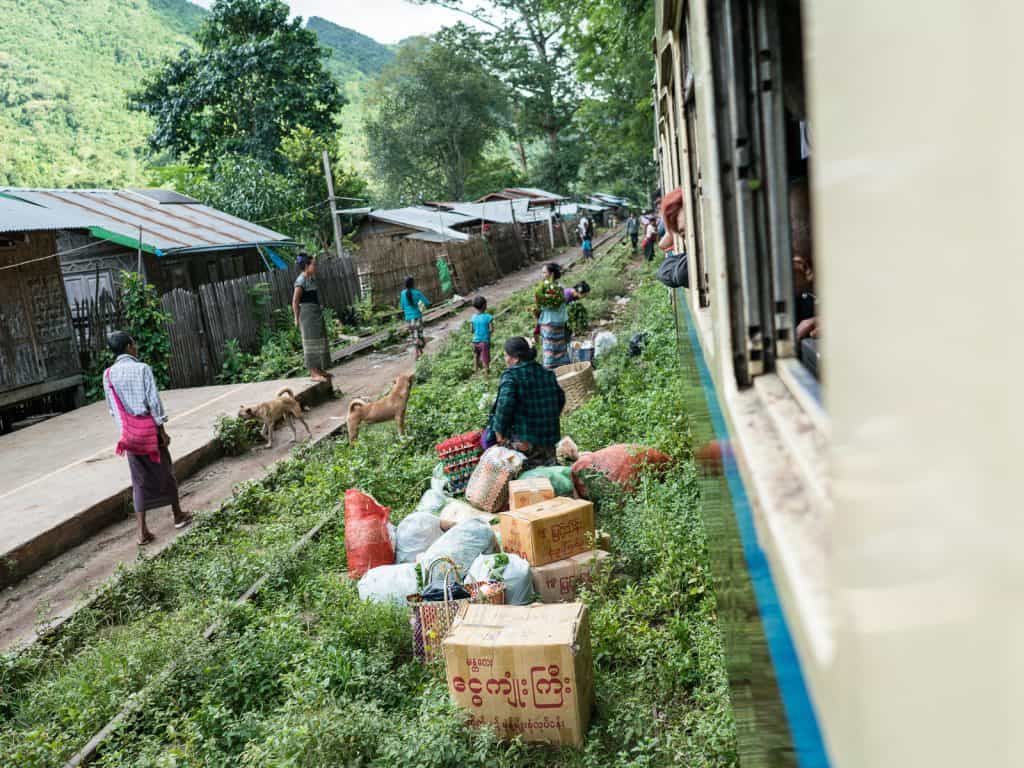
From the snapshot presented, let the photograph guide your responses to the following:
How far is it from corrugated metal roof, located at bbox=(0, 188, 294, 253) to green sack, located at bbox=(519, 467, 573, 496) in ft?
30.7

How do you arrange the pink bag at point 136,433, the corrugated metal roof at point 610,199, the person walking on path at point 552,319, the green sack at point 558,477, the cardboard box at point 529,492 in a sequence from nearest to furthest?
the cardboard box at point 529,492
the green sack at point 558,477
the pink bag at point 136,433
the person walking on path at point 552,319
the corrugated metal roof at point 610,199

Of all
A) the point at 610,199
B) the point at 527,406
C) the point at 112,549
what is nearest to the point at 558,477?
the point at 527,406

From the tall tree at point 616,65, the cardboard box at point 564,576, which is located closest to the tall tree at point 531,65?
the tall tree at point 616,65

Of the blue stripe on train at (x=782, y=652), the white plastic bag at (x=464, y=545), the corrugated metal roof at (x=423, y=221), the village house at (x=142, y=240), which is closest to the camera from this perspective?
the blue stripe on train at (x=782, y=652)

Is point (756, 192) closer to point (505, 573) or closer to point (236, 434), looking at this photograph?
point (505, 573)

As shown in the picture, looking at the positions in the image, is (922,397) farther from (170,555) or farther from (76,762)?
(170,555)

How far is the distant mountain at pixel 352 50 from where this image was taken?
10962 centimetres

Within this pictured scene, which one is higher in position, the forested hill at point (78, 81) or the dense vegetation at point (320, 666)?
the forested hill at point (78, 81)

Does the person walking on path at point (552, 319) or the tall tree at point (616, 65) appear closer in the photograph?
the person walking on path at point (552, 319)

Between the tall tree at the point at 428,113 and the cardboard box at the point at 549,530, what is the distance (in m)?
46.0

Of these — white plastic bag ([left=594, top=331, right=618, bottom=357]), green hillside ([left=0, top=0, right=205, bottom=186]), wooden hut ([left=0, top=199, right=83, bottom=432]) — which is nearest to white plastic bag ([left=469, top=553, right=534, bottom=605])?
white plastic bag ([left=594, top=331, right=618, bottom=357])

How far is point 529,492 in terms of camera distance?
5805 millimetres

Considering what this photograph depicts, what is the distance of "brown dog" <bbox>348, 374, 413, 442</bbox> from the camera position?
928cm

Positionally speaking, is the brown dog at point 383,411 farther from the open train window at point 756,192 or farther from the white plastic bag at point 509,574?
the open train window at point 756,192
